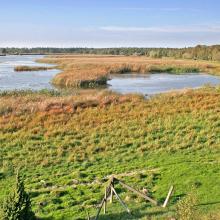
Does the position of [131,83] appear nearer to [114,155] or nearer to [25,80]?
[25,80]

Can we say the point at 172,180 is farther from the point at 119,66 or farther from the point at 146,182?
the point at 119,66

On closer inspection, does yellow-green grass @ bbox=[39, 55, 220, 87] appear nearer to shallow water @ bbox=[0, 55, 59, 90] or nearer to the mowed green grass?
shallow water @ bbox=[0, 55, 59, 90]

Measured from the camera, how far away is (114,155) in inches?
732

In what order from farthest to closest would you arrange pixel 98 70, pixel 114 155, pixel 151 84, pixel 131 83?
pixel 98 70, pixel 131 83, pixel 151 84, pixel 114 155

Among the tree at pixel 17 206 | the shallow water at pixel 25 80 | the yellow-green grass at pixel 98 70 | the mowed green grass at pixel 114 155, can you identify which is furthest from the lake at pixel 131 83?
the tree at pixel 17 206

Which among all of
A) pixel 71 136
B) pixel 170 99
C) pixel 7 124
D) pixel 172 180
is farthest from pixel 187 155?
pixel 170 99

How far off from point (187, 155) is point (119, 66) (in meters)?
62.1

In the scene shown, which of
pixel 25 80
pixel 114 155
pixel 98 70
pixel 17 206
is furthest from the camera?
pixel 98 70

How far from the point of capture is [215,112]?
26.0 metres

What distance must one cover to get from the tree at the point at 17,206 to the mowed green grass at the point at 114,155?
1877 mm

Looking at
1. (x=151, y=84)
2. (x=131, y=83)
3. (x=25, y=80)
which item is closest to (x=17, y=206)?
(x=151, y=84)

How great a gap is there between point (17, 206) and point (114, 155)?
29.4ft

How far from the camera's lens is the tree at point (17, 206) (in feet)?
32.3

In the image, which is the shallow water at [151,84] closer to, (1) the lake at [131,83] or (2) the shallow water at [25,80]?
(1) the lake at [131,83]
